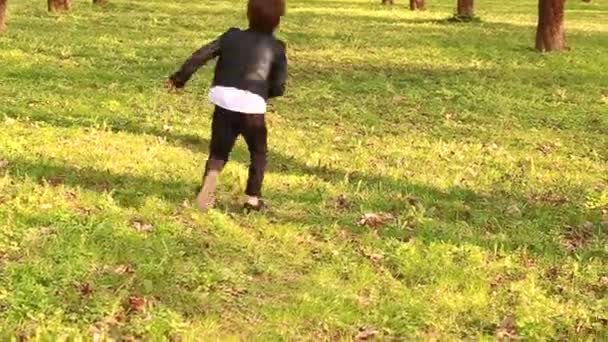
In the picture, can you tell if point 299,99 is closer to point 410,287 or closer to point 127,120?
point 127,120

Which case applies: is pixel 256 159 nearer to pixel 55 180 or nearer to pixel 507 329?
pixel 55 180

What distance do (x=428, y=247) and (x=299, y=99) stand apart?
261 inches

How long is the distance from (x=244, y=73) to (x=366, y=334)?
8.16ft

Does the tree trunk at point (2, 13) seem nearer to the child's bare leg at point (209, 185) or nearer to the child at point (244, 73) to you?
the child at point (244, 73)

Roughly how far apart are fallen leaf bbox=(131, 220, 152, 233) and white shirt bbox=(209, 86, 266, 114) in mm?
1048

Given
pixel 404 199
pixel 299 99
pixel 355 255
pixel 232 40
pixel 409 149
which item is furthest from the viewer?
pixel 299 99

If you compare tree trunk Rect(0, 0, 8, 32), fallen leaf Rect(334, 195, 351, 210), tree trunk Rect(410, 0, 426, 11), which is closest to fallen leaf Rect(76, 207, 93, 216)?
fallen leaf Rect(334, 195, 351, 210)

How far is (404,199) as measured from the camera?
8.09 metres

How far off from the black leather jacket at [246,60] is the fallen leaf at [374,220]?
121 centimetres

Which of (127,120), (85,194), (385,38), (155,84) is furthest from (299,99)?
(385,38)

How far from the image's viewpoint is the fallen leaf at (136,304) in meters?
5.26

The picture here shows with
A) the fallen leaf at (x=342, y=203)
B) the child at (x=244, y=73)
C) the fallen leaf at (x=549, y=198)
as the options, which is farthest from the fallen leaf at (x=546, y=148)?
the child at (x=244, y=73)

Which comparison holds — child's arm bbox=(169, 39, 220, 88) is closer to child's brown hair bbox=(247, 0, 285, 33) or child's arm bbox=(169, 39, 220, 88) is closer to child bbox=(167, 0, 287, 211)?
child bbox=(167, 0, 287, 211)

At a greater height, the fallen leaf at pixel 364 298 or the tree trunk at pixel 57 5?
the fallen leaf at pixel 364 298
